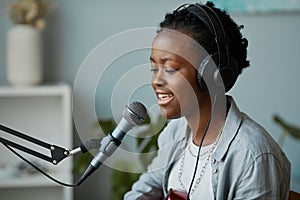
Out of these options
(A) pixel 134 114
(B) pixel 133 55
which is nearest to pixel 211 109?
(A) pixel 134 114

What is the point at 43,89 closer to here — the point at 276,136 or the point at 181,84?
the point at 276,136


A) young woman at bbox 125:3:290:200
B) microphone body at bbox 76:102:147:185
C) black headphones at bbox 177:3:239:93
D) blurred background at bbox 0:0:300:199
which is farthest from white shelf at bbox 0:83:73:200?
microphone body at bbox 76:102:147:185

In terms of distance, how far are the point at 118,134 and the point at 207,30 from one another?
352mm

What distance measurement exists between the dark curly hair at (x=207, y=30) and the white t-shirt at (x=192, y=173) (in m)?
0.22

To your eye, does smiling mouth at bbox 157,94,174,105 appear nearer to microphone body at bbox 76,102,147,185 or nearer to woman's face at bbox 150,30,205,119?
woman's face at bbox 150,30,205,119

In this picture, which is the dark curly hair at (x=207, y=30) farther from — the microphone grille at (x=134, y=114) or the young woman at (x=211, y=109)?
the microphone grille at (x=134, y=114)

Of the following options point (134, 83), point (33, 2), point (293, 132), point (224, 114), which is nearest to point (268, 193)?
point (224, 114)

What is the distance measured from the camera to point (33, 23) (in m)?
2.64

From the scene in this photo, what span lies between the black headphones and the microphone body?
234mm

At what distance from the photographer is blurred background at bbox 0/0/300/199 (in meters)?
2.74

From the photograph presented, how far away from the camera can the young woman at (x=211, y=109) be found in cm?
121

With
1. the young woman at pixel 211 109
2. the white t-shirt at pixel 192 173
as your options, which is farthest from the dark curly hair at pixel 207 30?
the white t-shirt at pixel 192 173

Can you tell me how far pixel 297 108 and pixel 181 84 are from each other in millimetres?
1820

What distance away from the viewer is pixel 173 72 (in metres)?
1.21
